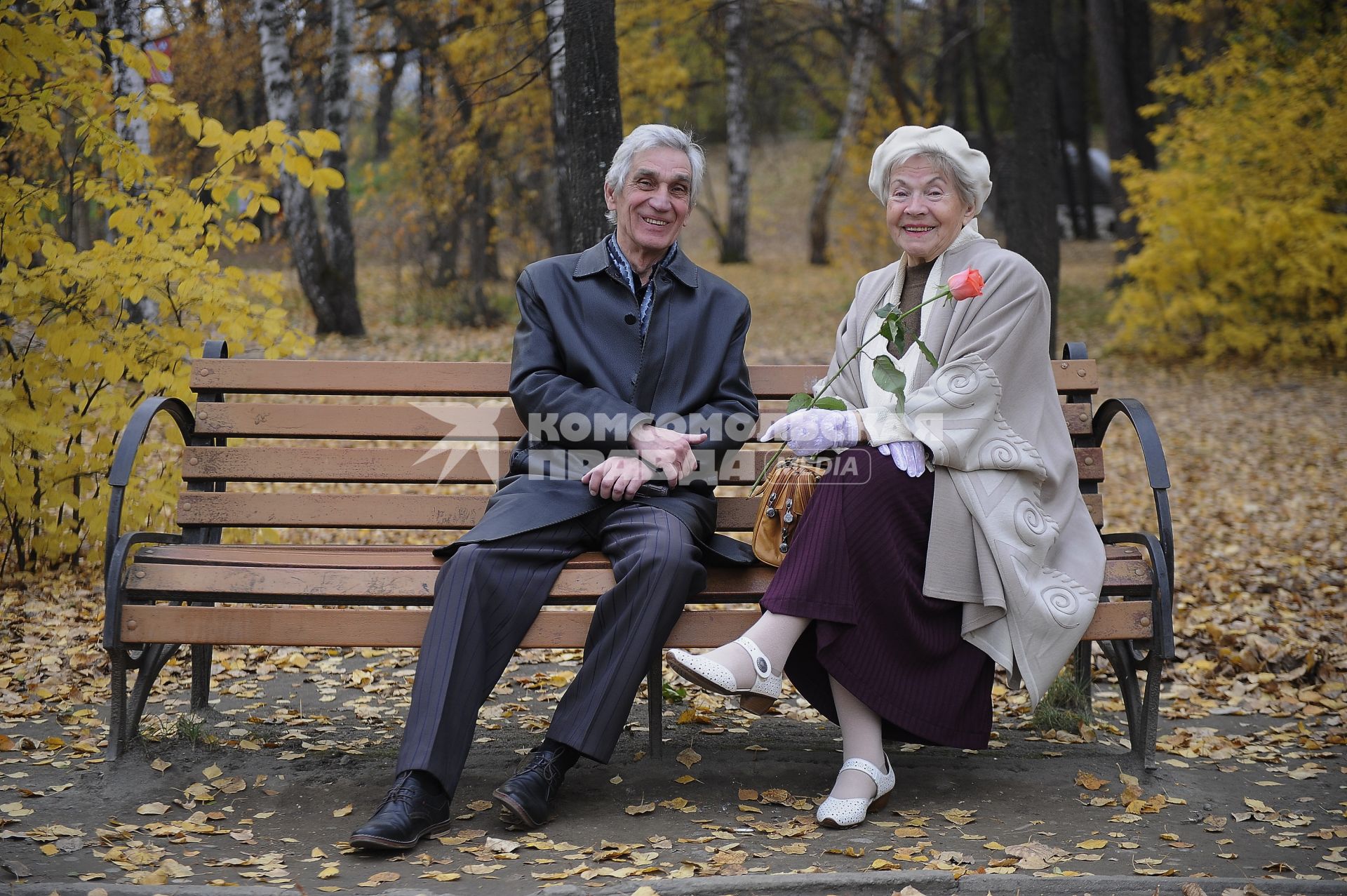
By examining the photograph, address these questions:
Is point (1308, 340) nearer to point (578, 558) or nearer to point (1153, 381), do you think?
point (1153, 381)

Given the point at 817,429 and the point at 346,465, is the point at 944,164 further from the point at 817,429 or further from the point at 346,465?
the point at 346,465

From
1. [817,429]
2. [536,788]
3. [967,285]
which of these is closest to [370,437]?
[536,788]

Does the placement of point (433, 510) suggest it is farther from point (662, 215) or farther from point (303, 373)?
point (662, 215)

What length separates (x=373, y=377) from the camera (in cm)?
386

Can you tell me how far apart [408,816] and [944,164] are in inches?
87.7

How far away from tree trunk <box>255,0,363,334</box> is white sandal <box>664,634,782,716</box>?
9.55 meters

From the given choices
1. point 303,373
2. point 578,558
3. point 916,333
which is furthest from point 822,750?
point 303,373

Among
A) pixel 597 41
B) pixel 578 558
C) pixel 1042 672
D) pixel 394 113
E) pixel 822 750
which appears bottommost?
pixel 822 750

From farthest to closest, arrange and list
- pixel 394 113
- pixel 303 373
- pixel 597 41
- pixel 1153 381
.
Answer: pixel 394 113, pixel 1153 381, pixel 597 41, pixel 303 373

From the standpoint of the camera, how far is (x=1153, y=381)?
11.1m

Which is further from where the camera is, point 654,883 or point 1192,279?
point 1192,279

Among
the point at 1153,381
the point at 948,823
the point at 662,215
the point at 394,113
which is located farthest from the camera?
the point at 394,113

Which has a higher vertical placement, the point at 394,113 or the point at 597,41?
the point at 394,113

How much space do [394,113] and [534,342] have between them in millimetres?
15127
